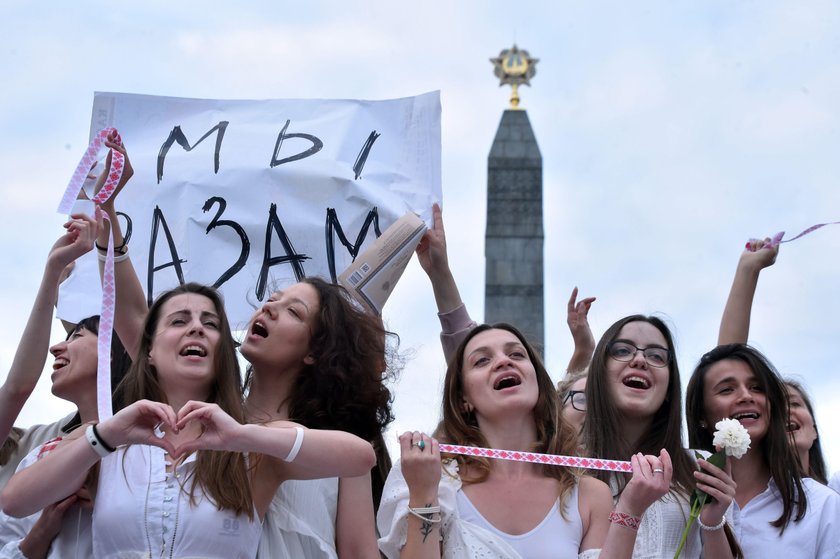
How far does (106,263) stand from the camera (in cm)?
421

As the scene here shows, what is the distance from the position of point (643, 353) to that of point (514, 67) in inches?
427

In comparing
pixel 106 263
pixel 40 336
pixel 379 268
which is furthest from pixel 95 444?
pixel 379 268

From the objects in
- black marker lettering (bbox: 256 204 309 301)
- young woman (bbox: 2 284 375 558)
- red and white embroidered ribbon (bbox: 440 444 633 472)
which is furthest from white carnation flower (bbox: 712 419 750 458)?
black marker lettering (bbox: 256 204 309 301)

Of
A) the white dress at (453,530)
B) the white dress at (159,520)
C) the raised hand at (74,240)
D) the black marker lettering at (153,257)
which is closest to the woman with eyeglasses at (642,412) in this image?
the white dress at (453,530)

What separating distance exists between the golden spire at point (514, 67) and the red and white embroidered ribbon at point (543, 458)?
1152cm

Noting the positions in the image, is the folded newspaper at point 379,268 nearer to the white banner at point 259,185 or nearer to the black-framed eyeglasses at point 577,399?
the white banner at point 259,185

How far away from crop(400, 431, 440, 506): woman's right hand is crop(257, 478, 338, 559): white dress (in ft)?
0.99

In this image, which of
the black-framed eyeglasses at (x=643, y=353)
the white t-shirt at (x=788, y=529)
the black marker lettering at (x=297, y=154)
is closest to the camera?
the white t-shirt at (x=788, y=529)

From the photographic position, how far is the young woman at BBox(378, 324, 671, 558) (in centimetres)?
389

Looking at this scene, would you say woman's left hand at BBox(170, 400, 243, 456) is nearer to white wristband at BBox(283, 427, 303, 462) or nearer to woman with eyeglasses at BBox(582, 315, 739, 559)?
white wristband at BBox(283, 427, 303, 462)

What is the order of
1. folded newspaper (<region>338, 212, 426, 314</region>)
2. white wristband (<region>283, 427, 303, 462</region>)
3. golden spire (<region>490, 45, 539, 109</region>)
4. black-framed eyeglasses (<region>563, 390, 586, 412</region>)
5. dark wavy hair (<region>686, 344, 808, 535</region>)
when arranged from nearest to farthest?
white wristband (<region>283, 427, 303, 462</region>), dark wavy hair (<region>686, 344, 808, 535</region>), folded newspaper (<region>338, 212, 426, 314</region>), black-framed eyeglasses (<region>563, 390, 586, 412</region>), golden spire (<region>490, 45, 539, 109</region>)

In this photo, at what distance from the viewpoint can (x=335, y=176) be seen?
560cm

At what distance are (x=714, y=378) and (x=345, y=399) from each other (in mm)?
1418

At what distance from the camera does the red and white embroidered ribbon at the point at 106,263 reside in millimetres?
3701
